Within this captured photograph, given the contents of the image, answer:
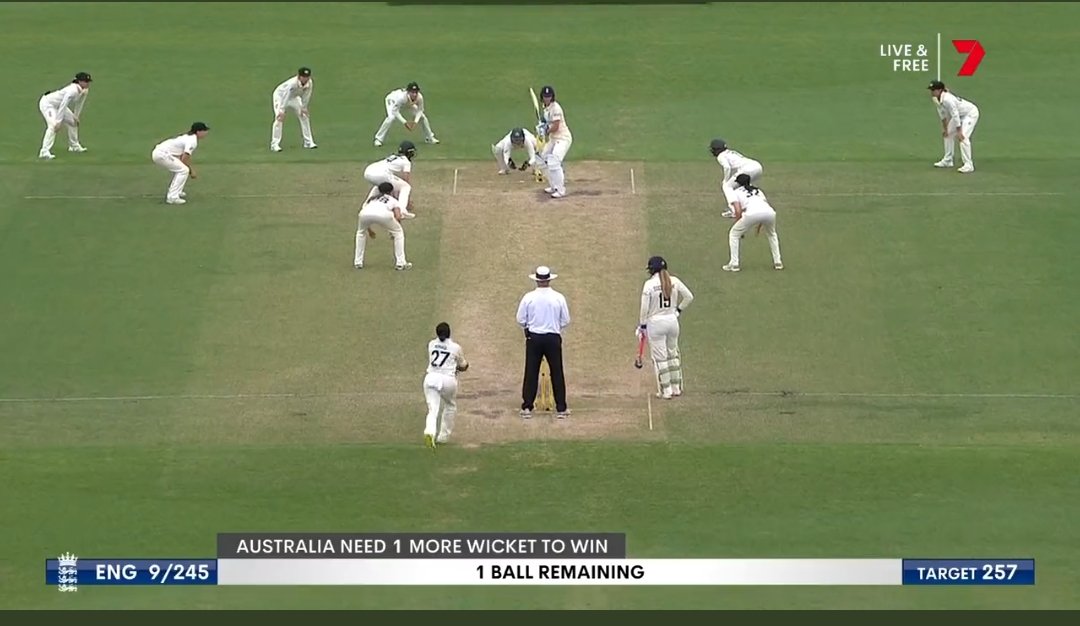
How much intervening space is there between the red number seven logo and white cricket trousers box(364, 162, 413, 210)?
53.6ft

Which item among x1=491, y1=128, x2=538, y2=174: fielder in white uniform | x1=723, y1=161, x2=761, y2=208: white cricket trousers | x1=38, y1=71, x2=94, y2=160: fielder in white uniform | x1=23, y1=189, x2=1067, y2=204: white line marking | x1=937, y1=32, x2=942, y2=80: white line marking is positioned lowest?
x1=723, y1=161, x2=761, y2=208: white cricket trousers

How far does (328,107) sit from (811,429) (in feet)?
63.7

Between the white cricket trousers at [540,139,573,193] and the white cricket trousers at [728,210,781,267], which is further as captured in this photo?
the white cricket trousers at [540,139,573,193]

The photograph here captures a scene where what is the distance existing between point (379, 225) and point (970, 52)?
64.6 feet

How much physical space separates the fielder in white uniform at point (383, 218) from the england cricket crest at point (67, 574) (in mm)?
11992

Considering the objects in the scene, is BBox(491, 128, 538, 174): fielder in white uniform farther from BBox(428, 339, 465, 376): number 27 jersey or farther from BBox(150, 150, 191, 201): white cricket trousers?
BBox(428, 339, 465, 376): number 27 jersey

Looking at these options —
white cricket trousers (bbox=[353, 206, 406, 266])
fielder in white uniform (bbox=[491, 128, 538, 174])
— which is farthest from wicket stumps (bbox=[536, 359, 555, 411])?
fielder in white uniform (bbox=[491, 128, 538, 174])

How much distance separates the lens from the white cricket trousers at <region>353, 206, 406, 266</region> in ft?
133

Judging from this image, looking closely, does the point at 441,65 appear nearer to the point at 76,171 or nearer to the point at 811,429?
the point at 76,171

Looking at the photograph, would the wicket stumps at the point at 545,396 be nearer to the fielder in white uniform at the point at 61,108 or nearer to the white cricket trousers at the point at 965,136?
the white cricket trousers at the point at 965,136

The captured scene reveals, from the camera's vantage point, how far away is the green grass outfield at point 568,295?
31.6 meters

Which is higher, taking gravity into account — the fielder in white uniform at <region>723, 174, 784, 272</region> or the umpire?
the fielder in white uniform at <region>723, 174, 784, 272</region>

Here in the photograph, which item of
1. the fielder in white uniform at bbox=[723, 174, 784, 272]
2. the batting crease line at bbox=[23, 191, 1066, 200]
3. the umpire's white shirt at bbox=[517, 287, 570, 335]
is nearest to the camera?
the umpire's white shirt at bbox=[517, 287, 570, 335]

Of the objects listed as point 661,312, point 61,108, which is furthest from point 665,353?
point 61,108
